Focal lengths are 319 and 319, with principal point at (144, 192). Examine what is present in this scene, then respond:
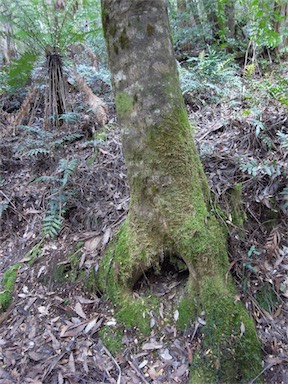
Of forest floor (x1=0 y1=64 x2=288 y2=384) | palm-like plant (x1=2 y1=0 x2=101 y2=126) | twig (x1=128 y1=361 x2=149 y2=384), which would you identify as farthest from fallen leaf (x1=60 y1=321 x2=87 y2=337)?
palm-like plant (x1=2 y1=0 x2=101 y2=126)

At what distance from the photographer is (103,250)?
120 inches

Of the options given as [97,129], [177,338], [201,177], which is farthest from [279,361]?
[97,129]

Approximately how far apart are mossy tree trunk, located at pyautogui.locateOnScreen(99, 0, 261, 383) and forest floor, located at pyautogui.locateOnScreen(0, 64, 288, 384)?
0.15m

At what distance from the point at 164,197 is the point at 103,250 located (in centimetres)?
91

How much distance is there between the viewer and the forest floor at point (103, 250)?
2428 mm

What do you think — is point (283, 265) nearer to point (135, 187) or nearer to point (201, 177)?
point (201, 177)

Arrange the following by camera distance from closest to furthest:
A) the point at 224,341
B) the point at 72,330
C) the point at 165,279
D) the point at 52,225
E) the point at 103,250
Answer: the point at 224,341 < the point at 72,330 < the point at 165,279 < the point at 103,250 < the point at 52,225

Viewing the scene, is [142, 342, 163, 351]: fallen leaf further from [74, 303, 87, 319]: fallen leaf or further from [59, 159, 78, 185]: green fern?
[59, 159, 78, 185]: green fern

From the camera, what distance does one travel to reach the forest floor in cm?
243

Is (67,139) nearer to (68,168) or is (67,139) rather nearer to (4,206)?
(68,168)

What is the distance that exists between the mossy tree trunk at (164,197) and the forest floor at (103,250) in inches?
5.7

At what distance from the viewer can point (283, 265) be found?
2.81m

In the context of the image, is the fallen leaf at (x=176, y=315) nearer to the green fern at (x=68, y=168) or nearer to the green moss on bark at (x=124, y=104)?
the green moss on bark at (x=124, y=104)

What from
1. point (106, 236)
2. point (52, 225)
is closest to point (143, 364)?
point (106, 236)
